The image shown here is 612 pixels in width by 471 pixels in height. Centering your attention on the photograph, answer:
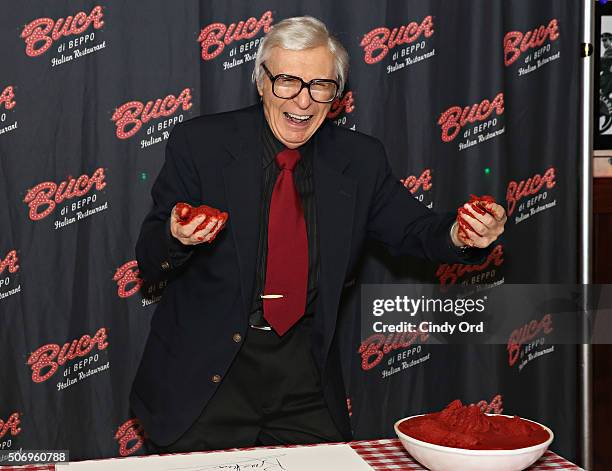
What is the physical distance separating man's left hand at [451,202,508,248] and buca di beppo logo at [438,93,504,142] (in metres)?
1.24

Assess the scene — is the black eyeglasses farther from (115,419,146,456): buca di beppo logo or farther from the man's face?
(115,419,146,456): buca di beppo logo

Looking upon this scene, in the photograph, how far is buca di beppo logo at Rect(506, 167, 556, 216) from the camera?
324cm

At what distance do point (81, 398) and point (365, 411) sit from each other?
3.49 ft

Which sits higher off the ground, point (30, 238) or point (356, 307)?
point (30, 238)

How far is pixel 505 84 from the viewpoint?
3205 millimetres

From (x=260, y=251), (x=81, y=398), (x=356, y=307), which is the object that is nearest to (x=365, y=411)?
(x=356, y=307)

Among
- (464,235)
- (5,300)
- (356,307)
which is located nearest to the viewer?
(464,235)

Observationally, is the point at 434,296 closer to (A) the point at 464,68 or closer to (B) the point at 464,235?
(A) the point at 464,68

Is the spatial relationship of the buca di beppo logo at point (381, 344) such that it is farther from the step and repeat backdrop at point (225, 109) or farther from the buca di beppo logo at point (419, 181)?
the buca di beppo logo at point (419, 181)

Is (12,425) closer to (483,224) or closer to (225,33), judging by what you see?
(225,33)

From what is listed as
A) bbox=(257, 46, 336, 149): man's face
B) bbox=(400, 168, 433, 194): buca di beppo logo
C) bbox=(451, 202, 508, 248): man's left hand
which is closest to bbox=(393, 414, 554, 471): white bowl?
bbox=(451, 202, 508, 248): man's left hand

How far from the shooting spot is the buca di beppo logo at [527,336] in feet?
10.8

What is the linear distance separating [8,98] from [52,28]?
286 millimetres
